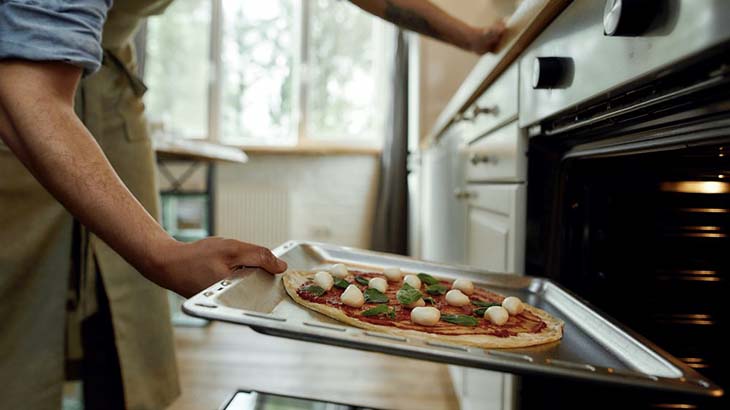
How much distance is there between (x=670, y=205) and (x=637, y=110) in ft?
1.18

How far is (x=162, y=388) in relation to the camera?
1.61 metres

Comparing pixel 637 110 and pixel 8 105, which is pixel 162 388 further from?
pixel 637 110

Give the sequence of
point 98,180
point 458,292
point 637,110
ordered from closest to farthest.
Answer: point 637,110 → point 98,180 → point 458,292

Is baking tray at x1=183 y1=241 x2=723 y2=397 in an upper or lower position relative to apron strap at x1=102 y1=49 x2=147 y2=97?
lower

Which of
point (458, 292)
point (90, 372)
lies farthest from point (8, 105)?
point (90, 372)

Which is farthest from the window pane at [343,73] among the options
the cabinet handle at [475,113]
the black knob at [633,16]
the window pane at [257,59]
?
the black knob at [633,16]

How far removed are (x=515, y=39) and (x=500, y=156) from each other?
0.26 metres

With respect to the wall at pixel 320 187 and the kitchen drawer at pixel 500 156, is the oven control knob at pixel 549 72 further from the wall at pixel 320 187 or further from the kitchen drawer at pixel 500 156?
the wall at pixel 320 187

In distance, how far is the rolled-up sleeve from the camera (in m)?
0.73

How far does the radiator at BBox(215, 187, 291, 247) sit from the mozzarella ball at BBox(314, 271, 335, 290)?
11.5ft

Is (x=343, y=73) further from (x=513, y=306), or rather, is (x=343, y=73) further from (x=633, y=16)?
(x=633, y=16)

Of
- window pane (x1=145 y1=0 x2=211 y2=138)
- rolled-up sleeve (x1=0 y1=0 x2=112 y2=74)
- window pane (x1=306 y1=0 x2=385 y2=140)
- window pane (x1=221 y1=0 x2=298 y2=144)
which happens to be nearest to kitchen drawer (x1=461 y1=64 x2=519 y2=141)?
rolled-up sleeve (x1=0 y1=0 x2=112 y2=74)

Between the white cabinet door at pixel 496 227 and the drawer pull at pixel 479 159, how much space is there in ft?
0.20

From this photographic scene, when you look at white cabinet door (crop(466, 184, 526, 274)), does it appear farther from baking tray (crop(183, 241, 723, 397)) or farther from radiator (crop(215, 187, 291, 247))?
radiator (crop(215, 187, 291, 247))
